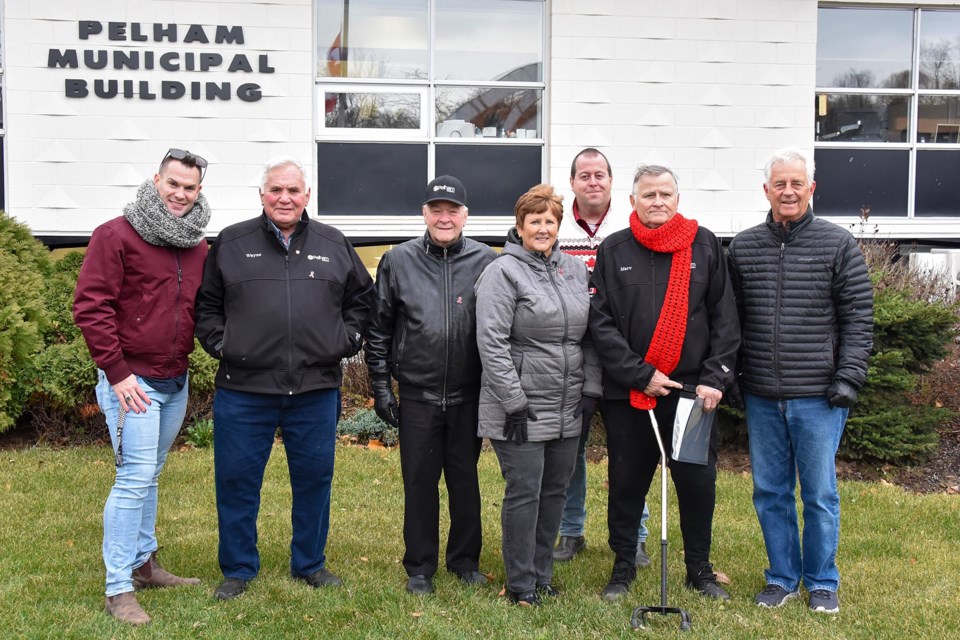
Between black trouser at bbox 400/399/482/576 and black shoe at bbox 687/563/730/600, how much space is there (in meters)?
1.14

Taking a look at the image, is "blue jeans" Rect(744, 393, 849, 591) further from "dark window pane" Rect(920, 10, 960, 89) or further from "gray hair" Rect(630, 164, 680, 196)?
"dark window pane" Rect(920, 10, 960, 89)

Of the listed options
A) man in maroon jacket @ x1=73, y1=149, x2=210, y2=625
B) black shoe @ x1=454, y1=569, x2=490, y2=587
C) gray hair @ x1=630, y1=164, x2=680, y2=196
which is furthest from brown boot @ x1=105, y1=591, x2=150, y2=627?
gray hair @ x1=630, y1=164, x2=680, y2=196

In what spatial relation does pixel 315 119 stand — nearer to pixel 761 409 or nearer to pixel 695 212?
pixel 695 212

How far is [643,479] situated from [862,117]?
812 centimetres

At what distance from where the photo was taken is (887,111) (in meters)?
11.0

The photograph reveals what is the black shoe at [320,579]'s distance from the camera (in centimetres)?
471

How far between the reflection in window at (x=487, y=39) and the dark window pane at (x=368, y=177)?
1052 millimetres

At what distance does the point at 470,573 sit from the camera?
15.7 feet

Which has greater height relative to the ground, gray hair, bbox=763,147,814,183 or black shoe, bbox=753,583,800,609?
gray hair, bbox=763,147,814,183

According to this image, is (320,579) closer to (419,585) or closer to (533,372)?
(419,585)

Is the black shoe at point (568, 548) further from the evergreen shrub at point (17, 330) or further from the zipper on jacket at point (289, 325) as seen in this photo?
the evergreen shrub at point (17, 330)

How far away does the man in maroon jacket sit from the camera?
13.3 feet

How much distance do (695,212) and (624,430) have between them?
6214mm

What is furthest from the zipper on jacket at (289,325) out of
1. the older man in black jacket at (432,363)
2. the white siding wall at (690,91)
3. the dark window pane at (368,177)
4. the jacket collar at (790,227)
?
the white siding wall at (690,91)
